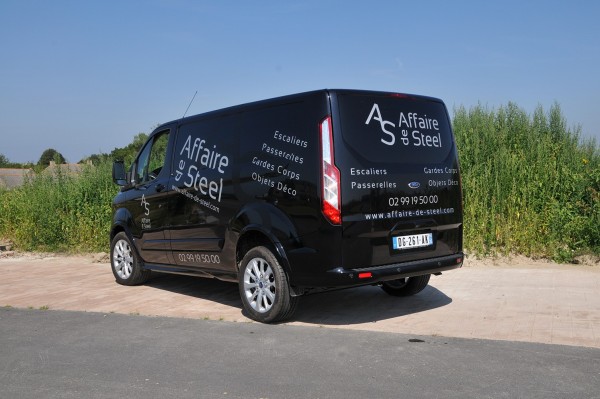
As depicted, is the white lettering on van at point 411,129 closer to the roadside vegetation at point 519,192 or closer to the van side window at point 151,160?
the van side window at point 151,160

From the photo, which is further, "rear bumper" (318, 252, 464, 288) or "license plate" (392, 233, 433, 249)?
"license plate" (392, 233, 433, 249)

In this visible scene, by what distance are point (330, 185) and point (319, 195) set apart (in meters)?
0.14

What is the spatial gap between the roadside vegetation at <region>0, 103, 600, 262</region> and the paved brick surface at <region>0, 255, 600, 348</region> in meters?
0.60

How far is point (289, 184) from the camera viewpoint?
625cm

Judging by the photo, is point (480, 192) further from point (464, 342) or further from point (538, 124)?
point (464, 342)

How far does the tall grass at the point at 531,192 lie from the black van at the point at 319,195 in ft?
11.5

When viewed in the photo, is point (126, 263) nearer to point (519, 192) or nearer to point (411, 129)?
point (411, 129)

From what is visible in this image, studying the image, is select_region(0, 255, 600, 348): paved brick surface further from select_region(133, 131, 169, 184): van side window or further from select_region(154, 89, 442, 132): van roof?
select_region(154, 89, 442, 132): van roof

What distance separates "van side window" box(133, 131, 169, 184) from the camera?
868cm

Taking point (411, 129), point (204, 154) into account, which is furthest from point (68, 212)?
point (411, 129)

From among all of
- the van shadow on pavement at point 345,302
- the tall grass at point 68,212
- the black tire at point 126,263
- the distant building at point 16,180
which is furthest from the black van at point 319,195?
the distant building at point 16,180

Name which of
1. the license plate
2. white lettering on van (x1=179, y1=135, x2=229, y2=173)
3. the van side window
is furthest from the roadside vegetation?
white lettering on van (x1=179, y1=135, x2=229, y2=173)

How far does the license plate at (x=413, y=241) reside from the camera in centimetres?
626

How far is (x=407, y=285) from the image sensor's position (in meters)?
7.83
